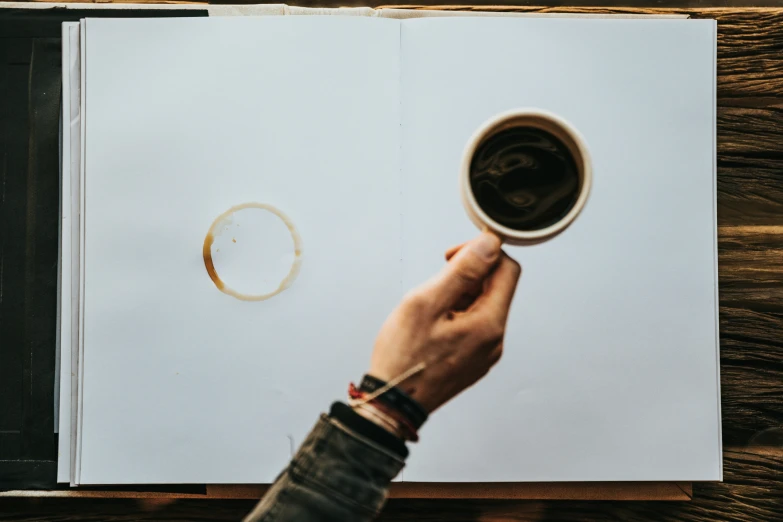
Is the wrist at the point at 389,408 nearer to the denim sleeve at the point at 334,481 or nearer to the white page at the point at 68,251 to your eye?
the denim sleeve at the point at 334,481

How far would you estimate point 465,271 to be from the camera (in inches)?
14.3

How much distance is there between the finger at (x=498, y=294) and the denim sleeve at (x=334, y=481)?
0.12m

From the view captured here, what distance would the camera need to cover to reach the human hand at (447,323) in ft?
1.16

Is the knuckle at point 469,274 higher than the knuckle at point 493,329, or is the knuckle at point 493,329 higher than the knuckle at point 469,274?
the knuckle at point 469,274

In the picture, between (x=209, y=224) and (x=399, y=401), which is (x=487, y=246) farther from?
(x=209, y=224)

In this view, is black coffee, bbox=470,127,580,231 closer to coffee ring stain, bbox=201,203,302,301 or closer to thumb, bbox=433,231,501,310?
thumb, bbox=433,231,501,310

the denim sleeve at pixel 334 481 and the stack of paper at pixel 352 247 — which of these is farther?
the stack of paper at pixel 352 247

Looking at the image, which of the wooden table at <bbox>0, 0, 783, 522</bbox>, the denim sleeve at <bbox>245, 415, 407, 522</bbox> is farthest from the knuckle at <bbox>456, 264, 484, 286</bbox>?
the wooden table at <bbox>0, 0, 783, 522</bbox>

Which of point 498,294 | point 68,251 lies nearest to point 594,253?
point 498,294

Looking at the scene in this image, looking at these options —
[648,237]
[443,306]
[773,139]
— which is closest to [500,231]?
[443,306]

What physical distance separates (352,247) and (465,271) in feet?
0.36

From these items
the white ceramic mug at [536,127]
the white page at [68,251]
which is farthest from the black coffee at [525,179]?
the white page at [68,251]

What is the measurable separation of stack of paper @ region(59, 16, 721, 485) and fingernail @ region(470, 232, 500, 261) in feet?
0.28

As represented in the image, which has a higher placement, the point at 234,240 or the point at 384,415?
the point at 234,240
